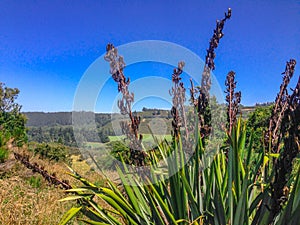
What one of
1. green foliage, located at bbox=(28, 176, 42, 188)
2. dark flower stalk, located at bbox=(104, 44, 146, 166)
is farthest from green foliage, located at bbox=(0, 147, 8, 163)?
dark flower stalk, located at bbox=(104, 44, 146, 166)

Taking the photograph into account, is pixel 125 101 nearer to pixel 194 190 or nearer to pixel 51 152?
pixel 194 190

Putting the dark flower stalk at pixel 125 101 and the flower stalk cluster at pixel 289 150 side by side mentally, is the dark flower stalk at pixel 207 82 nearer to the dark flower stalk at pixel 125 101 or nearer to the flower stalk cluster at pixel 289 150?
the dark flower stalk at pixel 125 101

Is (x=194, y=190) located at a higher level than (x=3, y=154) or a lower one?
higher

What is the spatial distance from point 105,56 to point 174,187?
0.94m

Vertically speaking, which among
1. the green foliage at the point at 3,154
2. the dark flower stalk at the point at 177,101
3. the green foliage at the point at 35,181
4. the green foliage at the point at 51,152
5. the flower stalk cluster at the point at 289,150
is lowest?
the green foliage at the point at 35,181

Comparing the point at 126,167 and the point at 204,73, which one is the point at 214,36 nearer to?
the point at 204,73

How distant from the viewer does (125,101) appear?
6.04ft

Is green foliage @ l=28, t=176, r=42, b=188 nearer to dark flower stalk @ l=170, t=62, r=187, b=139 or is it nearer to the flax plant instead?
the flax plant

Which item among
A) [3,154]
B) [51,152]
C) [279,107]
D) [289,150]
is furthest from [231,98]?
[51,152]

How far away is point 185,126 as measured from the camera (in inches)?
73.9

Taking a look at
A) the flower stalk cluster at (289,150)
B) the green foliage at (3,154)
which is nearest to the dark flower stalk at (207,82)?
the flower stalk cluster at (289,150)

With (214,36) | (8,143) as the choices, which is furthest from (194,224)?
(8,143)

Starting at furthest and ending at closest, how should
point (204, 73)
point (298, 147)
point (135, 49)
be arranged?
point (135, 49)
point (204, 73)
point (298, 147)

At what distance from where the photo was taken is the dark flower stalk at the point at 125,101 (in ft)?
6.02
